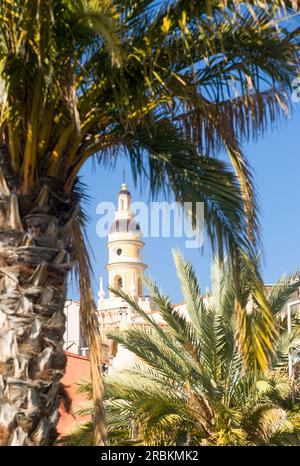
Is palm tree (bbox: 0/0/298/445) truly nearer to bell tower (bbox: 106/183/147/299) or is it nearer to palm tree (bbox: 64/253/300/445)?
palm tree (bbox: 64/253/300/445)

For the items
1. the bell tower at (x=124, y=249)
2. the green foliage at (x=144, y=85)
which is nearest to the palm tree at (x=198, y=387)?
the green foliage at (x=144, y=85)

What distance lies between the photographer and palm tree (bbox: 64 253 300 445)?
12.5 m

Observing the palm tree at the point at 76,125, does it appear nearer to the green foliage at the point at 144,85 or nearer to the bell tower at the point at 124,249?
the green foliage at the point at 144,85

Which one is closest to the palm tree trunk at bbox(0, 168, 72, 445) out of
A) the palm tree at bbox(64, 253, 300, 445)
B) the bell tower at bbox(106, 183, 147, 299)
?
the palm tree at bbox(64, 253, 300, 445)

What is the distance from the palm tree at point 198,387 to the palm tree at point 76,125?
6736 mm

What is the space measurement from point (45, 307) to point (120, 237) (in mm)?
53600

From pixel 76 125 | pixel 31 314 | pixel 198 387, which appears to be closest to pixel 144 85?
pixel 76 125

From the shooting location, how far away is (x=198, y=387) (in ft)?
43.7

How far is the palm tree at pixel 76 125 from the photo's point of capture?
5.41m

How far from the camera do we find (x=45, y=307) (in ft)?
18.5

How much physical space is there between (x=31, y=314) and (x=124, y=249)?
5389cm

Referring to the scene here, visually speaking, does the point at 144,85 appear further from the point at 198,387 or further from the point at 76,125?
the point at 198,387

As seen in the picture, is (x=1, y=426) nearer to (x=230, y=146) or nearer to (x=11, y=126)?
(x=11, y=126)
